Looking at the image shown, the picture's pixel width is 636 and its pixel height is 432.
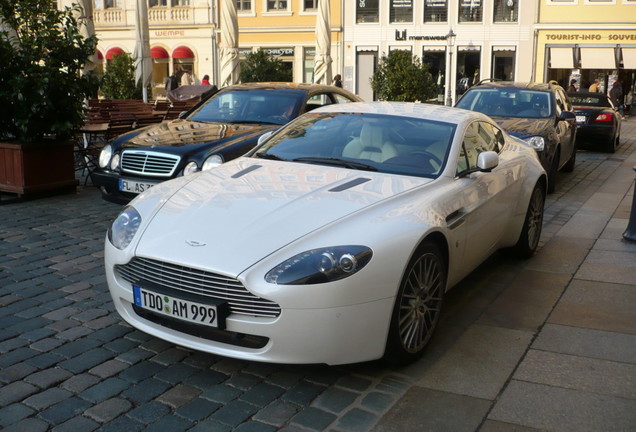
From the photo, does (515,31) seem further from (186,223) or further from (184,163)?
(186,223)

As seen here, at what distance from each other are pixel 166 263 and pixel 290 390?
98 centimetres

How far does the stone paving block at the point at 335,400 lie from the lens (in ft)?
12.3

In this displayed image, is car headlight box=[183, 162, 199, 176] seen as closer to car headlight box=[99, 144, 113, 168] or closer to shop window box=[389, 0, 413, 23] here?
car headlight box=[99, 144, 113, 168]

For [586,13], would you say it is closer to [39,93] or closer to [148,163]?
[39,93]

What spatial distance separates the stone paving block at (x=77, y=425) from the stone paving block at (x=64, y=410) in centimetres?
4

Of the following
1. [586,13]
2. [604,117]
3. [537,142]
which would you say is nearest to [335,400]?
[537,142]

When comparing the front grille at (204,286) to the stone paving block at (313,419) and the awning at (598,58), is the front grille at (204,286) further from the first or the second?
the awning at (598,58)

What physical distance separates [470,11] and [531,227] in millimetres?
36292

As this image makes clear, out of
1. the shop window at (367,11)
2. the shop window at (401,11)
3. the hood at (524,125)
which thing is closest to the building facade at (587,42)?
the shop window at (401,11)

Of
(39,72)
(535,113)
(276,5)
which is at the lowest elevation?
(535,113)

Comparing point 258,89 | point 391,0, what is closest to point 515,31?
point 391,0

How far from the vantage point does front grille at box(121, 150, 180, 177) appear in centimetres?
809

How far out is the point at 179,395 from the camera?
387 cm

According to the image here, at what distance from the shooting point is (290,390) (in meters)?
3.96
